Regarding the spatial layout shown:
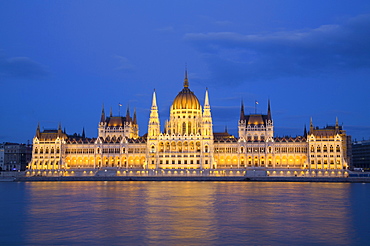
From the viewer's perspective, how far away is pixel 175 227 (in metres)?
40.7

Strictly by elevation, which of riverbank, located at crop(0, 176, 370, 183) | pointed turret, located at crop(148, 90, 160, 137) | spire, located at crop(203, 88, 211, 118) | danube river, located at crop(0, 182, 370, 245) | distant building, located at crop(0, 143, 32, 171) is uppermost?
spire, located at crop(203, 88, 211, 118)

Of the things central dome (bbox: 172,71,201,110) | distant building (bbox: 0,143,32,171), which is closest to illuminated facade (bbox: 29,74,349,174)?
central dome (bbox: 172,71,201,110)

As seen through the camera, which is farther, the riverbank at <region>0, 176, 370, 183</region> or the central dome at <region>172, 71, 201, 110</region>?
the central dome at <region>172, 71, 201, 110</region>

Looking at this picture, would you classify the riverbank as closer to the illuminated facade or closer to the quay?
the quay

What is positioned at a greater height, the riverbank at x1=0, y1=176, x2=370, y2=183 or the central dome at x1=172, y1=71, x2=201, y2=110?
the central dome at x1=172, y1=71, x2=201, y2=110

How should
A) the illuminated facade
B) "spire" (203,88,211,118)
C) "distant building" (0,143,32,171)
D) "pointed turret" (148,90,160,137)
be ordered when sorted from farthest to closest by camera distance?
"distant building" (0,143,32,171) → "pointed turret" (148,90,160,137) → "spire" (203,88,211,118) → the illuminated facade

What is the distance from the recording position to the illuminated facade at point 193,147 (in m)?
129

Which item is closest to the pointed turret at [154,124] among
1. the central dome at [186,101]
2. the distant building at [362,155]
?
the central dome at [186,101]

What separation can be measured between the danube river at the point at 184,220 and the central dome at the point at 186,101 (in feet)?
249

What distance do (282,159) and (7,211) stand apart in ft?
299

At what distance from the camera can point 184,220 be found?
44531 mm

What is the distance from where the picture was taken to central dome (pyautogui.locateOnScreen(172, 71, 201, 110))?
14038cm

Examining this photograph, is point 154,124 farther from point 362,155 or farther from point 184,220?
point 184,220

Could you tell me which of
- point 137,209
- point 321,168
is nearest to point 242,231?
point 137,209
